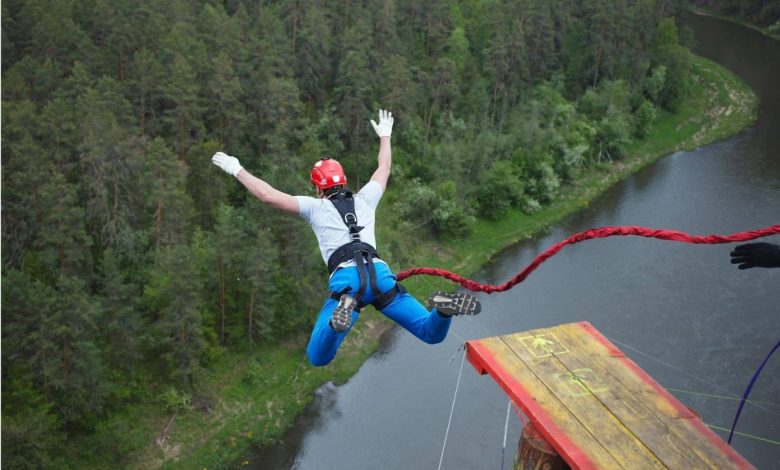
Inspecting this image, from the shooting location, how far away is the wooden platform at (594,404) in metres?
4.72

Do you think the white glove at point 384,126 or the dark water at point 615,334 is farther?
the dark water at point 615,334

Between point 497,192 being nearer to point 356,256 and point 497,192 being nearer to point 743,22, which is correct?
point 356,256

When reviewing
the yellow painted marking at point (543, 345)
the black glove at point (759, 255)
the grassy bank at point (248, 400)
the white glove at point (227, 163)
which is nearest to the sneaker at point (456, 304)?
the yellow painted marking at point (543, 345)

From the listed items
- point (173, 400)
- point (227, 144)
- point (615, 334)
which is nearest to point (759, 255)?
point (173, 400)

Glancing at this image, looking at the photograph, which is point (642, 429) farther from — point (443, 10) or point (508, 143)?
point (443, 10)

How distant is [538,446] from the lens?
4676 mm

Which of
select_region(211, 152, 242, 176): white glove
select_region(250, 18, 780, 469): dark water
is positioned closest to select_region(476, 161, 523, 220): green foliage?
select_region(250, 18, 780, 469): dark water

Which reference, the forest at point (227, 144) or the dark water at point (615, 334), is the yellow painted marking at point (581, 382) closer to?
the dark water at point (615, 334)

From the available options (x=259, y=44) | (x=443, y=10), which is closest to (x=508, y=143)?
(x=443, y=10)

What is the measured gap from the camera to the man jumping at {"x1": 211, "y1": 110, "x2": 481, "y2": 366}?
20.0 feet

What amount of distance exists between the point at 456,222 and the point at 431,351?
763 cm

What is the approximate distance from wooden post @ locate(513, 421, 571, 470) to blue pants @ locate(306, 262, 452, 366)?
1.40 meters

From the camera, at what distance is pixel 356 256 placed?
6332 millimetres

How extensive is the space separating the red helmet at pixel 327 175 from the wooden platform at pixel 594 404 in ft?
6.32
